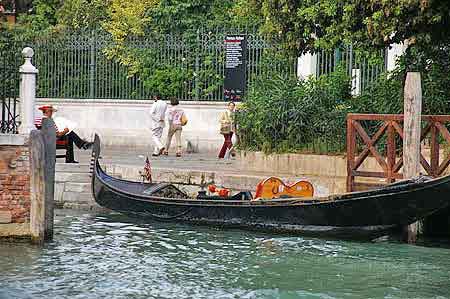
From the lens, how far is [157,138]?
2191 cm

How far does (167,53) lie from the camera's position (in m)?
23.5

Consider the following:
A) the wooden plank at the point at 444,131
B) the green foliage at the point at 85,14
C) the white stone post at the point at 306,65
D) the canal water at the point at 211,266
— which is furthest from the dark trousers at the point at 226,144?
the green foliage at the point at 85,14

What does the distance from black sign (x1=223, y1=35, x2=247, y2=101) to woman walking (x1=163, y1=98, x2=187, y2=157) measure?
102cm

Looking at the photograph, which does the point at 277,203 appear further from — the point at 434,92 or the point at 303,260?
the point at 434,92

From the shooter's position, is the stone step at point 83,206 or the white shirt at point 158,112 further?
the white shirt at point 158,112

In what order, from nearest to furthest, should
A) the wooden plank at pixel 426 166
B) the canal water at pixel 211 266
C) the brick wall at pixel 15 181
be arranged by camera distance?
1. the canal water at pixel 211 266
2. the brick wall at pixel 15 181
3. the wooden plank at pixel 426 166

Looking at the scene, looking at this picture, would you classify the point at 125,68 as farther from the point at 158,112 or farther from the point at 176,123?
the point at 176,123

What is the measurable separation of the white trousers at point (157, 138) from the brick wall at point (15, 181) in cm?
821

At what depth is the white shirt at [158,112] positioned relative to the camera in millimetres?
21984

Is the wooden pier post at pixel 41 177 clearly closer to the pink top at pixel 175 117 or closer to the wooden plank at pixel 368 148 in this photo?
the wooden plank at pixel 368 148

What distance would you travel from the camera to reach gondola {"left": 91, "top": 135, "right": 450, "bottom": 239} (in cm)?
1418

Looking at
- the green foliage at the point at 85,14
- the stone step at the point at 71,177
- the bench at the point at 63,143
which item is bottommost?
the stone step at the point at 71,177

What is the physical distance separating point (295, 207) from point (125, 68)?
9374 millimetres

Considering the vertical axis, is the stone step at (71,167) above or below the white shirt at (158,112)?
below
